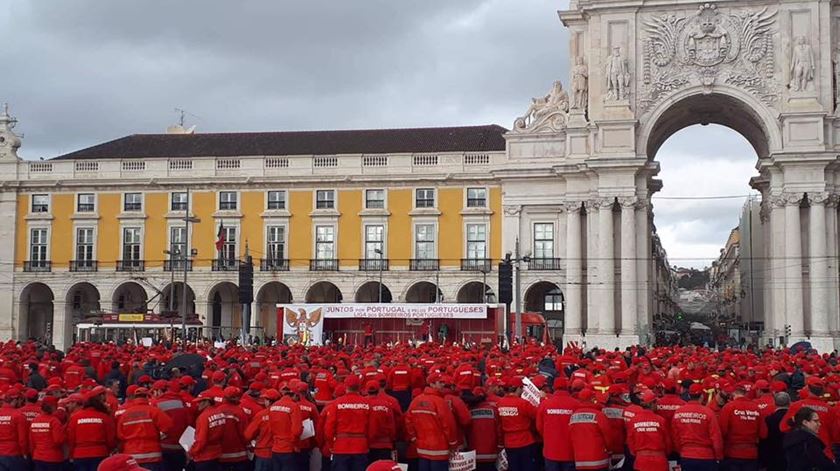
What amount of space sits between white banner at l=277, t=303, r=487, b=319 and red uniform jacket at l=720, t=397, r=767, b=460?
3659cm

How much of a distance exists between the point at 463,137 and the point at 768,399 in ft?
179

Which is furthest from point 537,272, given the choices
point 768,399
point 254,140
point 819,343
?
point 768,399

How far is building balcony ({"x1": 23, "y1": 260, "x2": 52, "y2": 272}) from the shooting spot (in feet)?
219

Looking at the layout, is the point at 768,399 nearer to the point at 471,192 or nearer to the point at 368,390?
the point at 368,390

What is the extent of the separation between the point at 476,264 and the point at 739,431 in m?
49.2

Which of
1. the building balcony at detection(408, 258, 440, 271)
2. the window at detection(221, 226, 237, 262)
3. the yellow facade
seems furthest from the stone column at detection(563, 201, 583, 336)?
the window at detection(221, 226, 237, 262)

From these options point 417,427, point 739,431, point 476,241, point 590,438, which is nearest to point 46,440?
point 417,427

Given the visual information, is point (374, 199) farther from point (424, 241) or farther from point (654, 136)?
point (654, 136)

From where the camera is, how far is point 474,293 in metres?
65.6

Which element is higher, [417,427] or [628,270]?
[628,270]

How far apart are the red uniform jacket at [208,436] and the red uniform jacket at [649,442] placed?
5533 mm

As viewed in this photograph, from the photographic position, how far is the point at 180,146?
71812 millimetres

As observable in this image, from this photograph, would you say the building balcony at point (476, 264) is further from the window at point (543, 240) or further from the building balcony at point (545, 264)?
the window at point (543, 240)

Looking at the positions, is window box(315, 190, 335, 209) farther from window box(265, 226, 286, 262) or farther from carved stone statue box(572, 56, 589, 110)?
carved stone statue box(572, 56, 589, 110)
